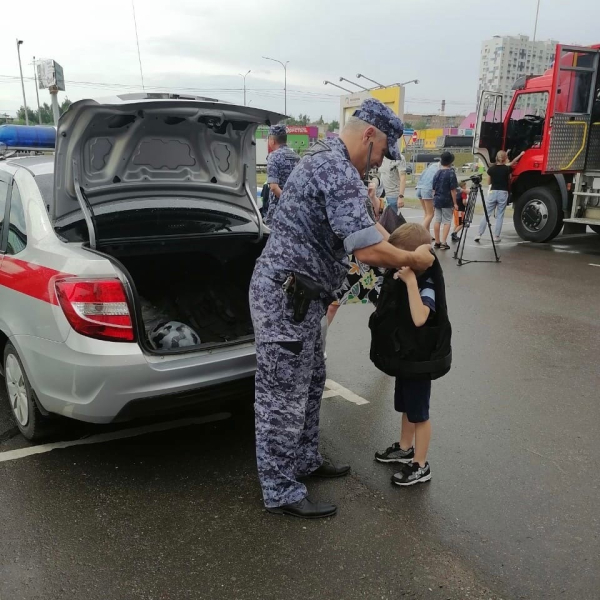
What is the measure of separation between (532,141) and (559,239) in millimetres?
2141

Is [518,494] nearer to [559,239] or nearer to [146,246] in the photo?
[146,246]

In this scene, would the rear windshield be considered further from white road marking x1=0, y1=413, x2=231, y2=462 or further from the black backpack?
the black backpack

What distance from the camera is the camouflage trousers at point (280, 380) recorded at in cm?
268

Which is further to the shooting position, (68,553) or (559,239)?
(559,239)

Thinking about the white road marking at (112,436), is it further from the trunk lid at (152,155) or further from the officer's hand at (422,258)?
the officer's hand at (422,258)

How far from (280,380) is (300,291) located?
17.1 inches

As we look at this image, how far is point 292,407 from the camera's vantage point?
279cm

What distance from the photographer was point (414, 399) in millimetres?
3057

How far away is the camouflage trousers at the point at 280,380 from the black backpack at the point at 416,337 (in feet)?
1.29

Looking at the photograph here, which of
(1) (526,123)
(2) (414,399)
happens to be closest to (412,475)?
(2) (414,399)

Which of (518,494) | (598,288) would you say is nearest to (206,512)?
(518,494)

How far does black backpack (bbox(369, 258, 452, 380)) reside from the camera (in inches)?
115

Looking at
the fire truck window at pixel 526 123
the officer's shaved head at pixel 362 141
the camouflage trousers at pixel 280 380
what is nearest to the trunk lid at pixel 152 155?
the officer's shaved head at pixel 362 141

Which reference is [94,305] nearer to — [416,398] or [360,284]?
[416,398]
